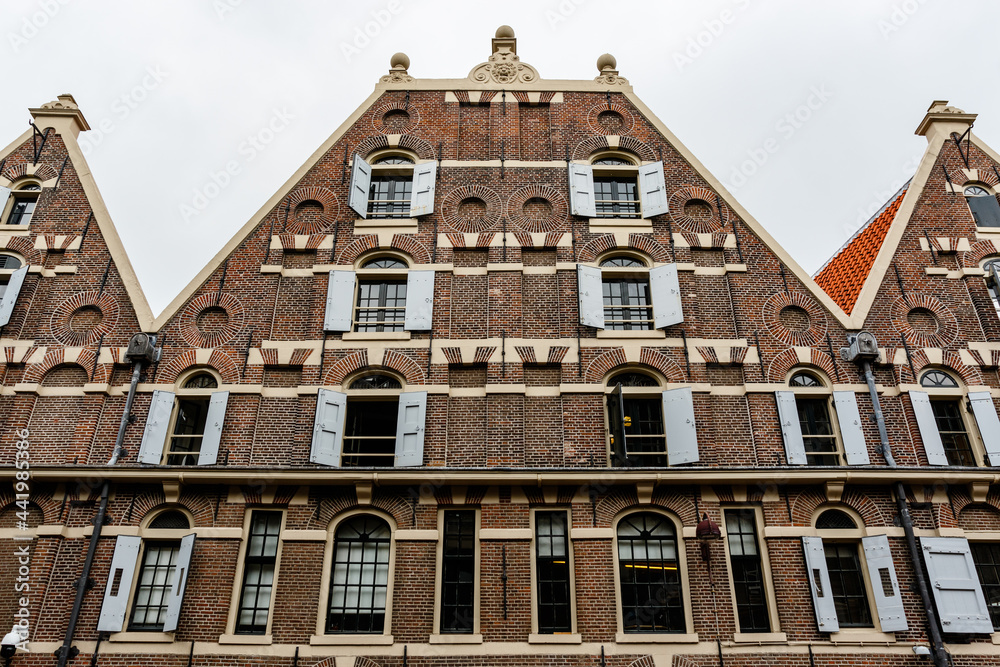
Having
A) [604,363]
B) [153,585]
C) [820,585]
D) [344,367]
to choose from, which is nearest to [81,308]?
[344,367]

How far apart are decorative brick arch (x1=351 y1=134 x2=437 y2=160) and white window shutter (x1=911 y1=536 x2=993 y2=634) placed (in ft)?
45.9

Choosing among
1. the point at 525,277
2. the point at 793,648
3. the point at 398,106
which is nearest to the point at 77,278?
the point at 398,106

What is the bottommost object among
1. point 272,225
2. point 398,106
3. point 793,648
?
point 793,648

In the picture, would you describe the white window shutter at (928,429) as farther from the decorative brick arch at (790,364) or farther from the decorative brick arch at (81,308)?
the decorative brick arch at (81,308)

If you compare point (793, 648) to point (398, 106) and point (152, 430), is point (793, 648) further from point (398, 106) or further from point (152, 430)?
point (398, 106)

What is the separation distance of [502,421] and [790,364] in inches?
251

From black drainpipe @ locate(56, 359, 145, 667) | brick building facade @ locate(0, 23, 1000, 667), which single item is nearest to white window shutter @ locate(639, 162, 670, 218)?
brick building facade @ locate(0, 23, 1000, 667)

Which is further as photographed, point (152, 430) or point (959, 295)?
point (959, 295)

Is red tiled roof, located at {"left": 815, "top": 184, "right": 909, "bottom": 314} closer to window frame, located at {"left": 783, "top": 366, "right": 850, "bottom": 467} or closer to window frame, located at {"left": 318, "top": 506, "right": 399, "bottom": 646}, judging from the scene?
window frame, located at {"left": 783, "top": 366, "right": 850, "bottom": 467}

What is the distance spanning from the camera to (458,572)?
562 inches

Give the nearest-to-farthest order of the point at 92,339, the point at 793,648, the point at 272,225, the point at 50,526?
the point at 793,648 < the point at 50,526 < the point at 92,339 < the point at 272,225

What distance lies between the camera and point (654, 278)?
17016 millimetres

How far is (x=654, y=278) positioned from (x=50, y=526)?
13498 mm

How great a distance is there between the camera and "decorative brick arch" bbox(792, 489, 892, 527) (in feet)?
47.3
